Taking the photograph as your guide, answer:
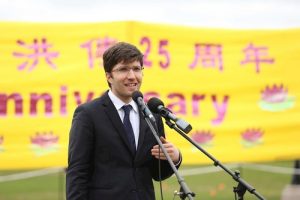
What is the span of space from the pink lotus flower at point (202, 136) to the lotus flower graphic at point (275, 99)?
2.30 feet

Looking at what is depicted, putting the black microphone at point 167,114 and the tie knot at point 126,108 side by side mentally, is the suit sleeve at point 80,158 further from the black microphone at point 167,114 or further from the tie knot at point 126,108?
the black microphone at point 167,114

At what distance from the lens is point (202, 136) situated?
6.44m

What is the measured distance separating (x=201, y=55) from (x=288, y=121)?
1.26 meters

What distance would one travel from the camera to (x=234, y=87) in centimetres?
656

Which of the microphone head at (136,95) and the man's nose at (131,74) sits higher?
the man's nose at (131,74)

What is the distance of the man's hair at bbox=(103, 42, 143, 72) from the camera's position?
3156mm

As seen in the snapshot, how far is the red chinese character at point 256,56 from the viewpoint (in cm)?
654

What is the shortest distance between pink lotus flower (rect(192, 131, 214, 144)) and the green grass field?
8.88ft

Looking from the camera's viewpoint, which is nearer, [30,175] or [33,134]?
[33,134]

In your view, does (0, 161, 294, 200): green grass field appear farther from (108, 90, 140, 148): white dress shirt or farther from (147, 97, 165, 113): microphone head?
(147, 97, 165, 113): microphone head

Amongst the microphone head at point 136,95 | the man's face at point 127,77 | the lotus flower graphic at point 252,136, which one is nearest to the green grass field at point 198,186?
the lotus flower graphic at point 252,136

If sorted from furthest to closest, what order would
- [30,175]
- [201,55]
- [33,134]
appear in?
[30,175]
[201,55]
[33,134]

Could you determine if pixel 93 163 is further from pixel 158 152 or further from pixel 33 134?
pixel 33 134

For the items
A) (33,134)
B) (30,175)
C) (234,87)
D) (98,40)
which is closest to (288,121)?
(234,87)
